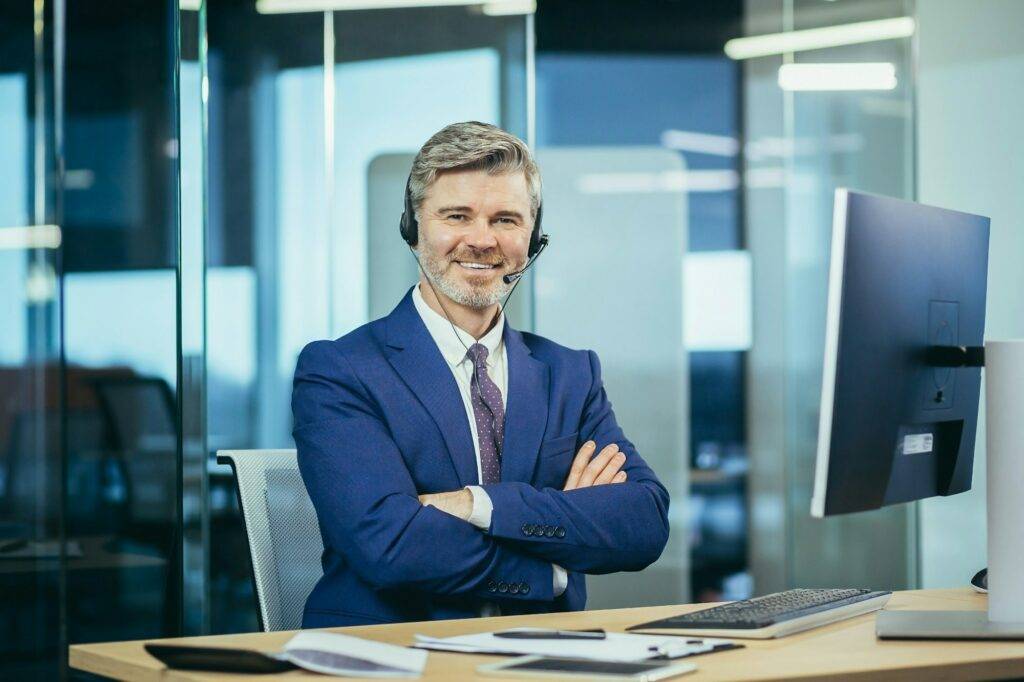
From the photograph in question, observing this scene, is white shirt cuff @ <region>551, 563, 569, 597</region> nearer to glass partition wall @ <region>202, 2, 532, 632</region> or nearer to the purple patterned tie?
the purple patterned tie

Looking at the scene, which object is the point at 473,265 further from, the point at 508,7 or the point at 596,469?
the point at 508,7

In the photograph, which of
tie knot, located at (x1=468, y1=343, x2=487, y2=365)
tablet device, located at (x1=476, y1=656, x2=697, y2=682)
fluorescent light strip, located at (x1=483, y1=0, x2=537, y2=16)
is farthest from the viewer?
fluorescent light strip, located at (x1=483, y1=0, x2=537, y2=16)

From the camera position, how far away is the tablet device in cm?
138

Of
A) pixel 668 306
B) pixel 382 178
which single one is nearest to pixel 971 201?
pixel 668 306

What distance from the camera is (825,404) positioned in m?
1.59

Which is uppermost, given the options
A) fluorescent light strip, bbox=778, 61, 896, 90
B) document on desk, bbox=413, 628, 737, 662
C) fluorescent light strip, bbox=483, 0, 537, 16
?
fluorescent light strip, bbox=483, 0, 537, 16

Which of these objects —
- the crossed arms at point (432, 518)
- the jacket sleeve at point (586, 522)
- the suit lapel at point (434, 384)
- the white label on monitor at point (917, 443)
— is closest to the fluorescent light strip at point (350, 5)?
the suit lapel at point (434, 384)

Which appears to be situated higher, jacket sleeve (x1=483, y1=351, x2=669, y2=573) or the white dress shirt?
the white dress shirt

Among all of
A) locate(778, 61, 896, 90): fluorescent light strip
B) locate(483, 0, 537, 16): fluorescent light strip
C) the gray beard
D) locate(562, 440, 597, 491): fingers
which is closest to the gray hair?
the gray beard

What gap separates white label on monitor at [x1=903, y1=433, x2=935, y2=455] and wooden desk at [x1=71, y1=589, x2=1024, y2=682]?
26cm

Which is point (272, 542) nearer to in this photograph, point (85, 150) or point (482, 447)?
point (482, 447)

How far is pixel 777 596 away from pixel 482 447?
62cm

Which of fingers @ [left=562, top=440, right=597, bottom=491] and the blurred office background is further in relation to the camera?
the blurred office background

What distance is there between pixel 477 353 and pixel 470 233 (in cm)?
24
